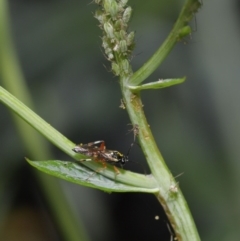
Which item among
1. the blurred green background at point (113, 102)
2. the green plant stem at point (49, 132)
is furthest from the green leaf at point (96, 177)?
the blurred green background at point (113, 102)

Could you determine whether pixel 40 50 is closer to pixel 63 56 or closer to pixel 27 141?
pixel 63 56

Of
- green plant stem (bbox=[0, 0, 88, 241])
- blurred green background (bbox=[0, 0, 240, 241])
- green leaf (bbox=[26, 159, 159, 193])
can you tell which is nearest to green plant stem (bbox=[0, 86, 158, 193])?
green leaf (bbox=[26, 159, 159, 193])

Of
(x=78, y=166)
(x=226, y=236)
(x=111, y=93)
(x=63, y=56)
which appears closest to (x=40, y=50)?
(x=63, y=56)

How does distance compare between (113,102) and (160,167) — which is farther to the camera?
(113,102)

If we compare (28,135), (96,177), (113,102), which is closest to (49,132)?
(96,177)

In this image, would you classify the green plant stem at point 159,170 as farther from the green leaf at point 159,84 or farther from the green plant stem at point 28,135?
the green plant stem at point 28,135

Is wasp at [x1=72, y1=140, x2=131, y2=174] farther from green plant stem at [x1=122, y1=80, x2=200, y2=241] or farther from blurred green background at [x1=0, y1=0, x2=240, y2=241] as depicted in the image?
blurred green background at [x1=0, y1=0, x2=240, y2=241]

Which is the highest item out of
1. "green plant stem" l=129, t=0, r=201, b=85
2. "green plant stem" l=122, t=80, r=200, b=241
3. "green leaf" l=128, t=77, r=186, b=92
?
"green plant stem" l=129, t=0, r=201, b=85

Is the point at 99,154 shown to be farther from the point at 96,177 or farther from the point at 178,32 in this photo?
the point at 178,32
